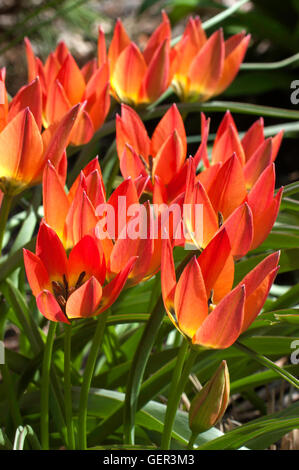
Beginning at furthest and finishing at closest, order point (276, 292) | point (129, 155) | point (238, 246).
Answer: point (276, 292) < point (129, 155) < point (238, 246)

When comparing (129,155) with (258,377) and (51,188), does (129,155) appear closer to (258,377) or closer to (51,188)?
(51,188)

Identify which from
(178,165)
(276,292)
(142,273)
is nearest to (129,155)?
(178,165)

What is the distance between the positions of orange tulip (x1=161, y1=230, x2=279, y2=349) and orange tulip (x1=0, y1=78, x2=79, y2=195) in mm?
184

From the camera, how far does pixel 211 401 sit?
1.92 ft

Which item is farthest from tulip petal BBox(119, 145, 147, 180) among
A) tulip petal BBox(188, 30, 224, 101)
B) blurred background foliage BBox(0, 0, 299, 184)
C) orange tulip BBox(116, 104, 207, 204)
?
blurred background foliage BBox(0, 0, 299, 184)

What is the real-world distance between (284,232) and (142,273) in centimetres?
37

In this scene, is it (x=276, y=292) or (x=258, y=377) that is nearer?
(x=258, y=377)

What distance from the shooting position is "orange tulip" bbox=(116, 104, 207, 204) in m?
0.68

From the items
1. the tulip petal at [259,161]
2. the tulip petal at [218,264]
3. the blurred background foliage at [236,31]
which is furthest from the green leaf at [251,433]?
the blurred background foliage at [236,31]

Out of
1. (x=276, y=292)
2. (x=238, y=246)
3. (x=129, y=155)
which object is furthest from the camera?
(x=276, y=292)

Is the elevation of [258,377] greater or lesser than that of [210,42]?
lesser

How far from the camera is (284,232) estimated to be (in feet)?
2.98

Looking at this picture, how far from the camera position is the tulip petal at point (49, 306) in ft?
1.78

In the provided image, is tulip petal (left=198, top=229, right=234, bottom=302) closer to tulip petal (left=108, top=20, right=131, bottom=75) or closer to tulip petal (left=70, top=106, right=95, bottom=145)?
tulip petal (left=70, top=106, right=95, bottom=145)
